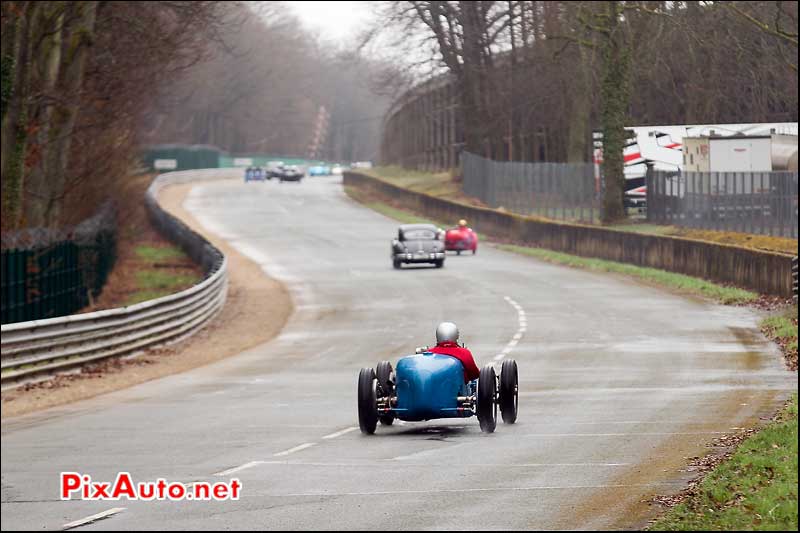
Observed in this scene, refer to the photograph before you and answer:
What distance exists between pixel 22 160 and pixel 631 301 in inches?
1000

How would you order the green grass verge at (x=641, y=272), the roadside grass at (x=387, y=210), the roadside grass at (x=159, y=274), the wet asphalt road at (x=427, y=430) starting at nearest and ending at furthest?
1. the wet asphalt road at (x=427, y=430)
2. the green grass verge at (x=641, y=272)
3. the roadside grass at (x=159, y=274)
4. the roadside grass at (x=387, y=210)

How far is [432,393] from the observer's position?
6328 millimetres

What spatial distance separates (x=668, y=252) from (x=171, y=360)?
782 inches

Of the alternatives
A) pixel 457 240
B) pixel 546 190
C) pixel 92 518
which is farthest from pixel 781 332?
pixel 546 190

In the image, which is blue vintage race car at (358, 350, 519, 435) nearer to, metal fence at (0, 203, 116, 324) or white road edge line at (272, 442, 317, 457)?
white road edge line at (272, 442, 317, 457)

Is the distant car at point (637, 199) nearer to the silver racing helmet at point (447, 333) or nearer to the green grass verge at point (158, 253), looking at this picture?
the green grass verge at point (158, 253)

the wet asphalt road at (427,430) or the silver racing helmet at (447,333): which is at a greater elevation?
the silver racing helmet at (447,333)

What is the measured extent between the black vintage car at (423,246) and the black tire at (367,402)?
6.99 meters

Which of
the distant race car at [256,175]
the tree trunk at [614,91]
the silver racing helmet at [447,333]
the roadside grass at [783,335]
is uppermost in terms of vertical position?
the tree trunk at [614,91]

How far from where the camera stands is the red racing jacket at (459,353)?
668 centimetres

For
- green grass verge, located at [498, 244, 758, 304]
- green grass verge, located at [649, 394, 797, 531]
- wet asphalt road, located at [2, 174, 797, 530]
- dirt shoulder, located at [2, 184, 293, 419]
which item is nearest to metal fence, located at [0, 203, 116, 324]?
dirt shoulder, located at [2, 184, 293, 419]

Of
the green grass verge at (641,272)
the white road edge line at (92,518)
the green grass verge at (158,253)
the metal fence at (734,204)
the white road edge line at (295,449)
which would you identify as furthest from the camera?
the green grass verge at (158,253)

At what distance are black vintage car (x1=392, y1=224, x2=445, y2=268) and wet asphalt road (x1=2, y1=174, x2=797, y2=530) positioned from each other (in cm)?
119

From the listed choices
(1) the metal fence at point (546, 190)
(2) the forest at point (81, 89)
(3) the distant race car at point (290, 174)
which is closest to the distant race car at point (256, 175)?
(3) the distant race car at point (290, 174)
